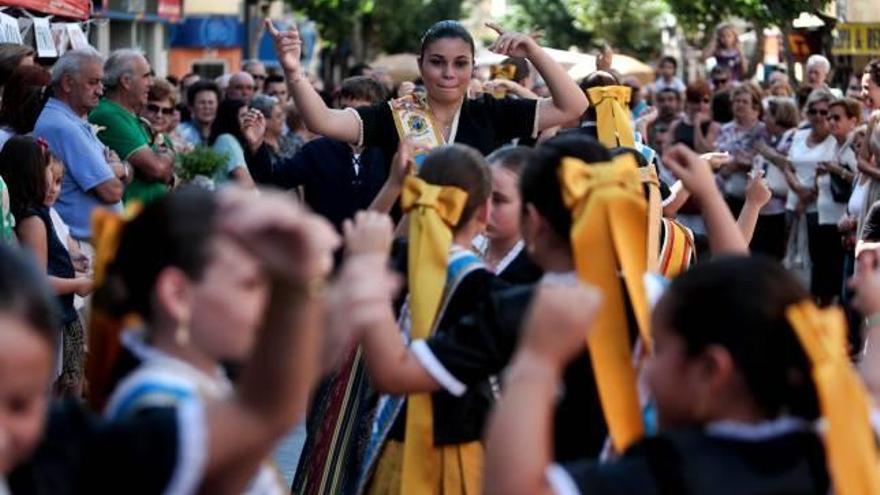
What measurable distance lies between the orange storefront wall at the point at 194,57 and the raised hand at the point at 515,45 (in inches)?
1074

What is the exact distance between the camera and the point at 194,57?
36594 millimetres

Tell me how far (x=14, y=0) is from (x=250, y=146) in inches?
101

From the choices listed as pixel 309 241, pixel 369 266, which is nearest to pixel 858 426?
pixel 369 266

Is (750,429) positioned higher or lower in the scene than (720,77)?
higher

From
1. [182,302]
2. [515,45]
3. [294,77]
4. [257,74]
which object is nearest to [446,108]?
[515,45]

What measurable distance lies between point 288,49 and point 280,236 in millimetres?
5182

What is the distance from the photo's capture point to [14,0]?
14.6m

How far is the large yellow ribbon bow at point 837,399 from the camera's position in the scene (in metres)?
3.61

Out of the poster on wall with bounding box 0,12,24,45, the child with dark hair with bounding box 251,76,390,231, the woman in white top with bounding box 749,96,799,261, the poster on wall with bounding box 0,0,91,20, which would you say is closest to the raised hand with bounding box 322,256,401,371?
the child with dark hair with bounding box 251,76,390,231

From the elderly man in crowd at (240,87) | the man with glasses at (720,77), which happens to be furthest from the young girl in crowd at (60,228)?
the man with glasses at (720,77)

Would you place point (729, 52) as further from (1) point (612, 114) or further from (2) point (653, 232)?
(2) point (653, 232)

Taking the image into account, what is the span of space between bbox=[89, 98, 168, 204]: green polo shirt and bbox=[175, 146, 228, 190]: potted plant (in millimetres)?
1120

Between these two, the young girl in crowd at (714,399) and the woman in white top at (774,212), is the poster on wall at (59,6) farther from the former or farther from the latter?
the young girl in crowd at (714,399)

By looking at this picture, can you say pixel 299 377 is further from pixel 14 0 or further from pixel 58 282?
pixel 14 0
